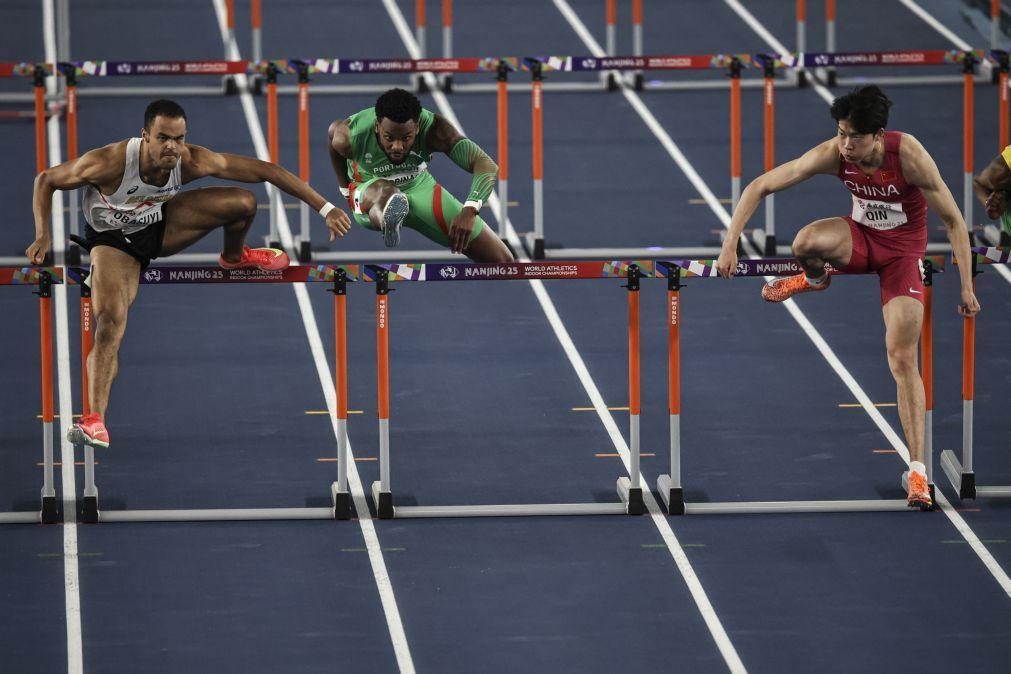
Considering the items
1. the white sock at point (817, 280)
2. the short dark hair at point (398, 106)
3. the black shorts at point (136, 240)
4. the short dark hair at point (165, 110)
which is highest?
the short dark hair at point (398, 106)

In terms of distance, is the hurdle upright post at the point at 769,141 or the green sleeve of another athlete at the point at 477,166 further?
the hurdle upright post at the point at 769,141

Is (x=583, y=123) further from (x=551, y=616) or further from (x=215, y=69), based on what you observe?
(x=551, y=616)

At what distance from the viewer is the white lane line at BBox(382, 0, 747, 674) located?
1018 cm

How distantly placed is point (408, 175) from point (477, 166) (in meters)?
0.60

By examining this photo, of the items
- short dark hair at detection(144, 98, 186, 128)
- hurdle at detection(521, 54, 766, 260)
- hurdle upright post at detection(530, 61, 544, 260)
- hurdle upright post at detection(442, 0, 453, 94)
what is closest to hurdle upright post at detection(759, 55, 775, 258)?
hurdle at detection(521, 54, 766, 260)

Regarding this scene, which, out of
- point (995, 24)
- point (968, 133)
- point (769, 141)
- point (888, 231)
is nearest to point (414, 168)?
point (888, 231)

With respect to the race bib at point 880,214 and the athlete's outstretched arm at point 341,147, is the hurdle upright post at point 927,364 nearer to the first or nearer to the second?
the race bib at point 880,214

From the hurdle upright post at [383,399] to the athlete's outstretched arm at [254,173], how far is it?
0.49m

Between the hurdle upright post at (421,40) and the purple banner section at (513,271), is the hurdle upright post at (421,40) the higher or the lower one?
the higher one

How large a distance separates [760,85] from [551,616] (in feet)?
31.6

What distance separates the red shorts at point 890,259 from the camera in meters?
11.1

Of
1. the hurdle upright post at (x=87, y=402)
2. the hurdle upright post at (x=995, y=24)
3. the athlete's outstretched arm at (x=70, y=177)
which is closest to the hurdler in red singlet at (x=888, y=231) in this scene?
the athlete's outstretched arm at (x=70, y=177)

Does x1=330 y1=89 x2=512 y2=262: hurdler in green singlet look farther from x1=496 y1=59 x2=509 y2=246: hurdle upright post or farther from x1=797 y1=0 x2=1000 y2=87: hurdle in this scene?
x1=797 y1=0 x2=1000 y2=87: hurdle

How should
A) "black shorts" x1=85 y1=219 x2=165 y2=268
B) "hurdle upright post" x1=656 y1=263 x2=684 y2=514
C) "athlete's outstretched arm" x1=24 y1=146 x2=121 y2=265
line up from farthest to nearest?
"hurdle upright post" x1=656 y1=263 x2=684 y2=514 < "black shorts" x1=85 y1=219 x2=165 y2=268 < "athlete's outstretched arm" x1=24 y1=146 x2=121 y2=265
